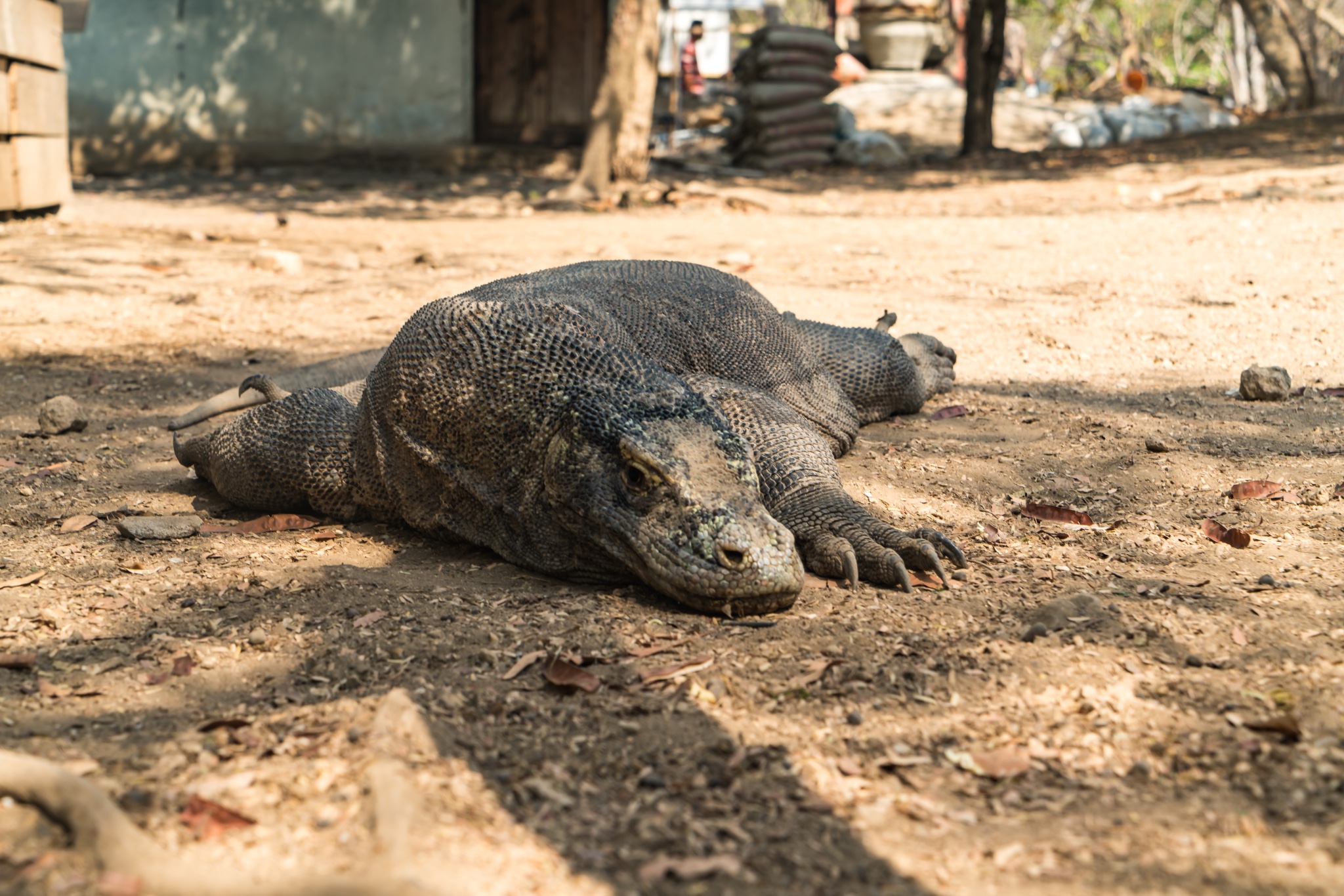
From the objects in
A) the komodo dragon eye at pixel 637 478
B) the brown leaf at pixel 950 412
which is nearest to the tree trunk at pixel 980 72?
the brown leaf at pixel 950 412

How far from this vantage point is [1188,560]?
3031mm

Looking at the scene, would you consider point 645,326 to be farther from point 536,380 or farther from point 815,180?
point 815,180

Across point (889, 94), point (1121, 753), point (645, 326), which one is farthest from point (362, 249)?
point (889, 94)

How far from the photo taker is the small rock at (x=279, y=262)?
7.55 meters

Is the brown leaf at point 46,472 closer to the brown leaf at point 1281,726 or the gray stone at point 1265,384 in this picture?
the brown leaf at point 1281,726

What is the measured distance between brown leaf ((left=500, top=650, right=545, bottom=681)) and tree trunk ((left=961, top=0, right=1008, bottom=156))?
15080 millimetres

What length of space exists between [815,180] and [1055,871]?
525 inches

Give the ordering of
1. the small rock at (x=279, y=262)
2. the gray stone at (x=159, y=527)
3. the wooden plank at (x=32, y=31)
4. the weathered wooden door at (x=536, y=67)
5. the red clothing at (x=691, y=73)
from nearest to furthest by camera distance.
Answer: the gray stone at (x=159, y=527) < the small rock at (x=279, y=262) < the wooden plank at (x=32, y=31) < the weathered wooden door at (x=536, y=67) < the red clothing at (x=691, y=73)

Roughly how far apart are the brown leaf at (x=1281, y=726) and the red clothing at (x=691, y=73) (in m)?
23.0

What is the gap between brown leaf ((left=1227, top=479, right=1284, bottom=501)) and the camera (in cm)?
355

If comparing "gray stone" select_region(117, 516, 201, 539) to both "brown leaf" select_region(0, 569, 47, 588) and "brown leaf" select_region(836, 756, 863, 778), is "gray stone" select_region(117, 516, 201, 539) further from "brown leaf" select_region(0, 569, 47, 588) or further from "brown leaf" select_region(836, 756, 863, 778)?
"brown leaf" select_region(836, 756, 863, 778)

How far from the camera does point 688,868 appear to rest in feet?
5.77

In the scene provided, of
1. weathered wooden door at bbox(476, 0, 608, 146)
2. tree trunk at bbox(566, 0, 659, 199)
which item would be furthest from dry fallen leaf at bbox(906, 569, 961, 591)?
weathered wooden door at bbox(476, 0, 608, 146)

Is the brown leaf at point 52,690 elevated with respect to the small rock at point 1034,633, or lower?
lower
